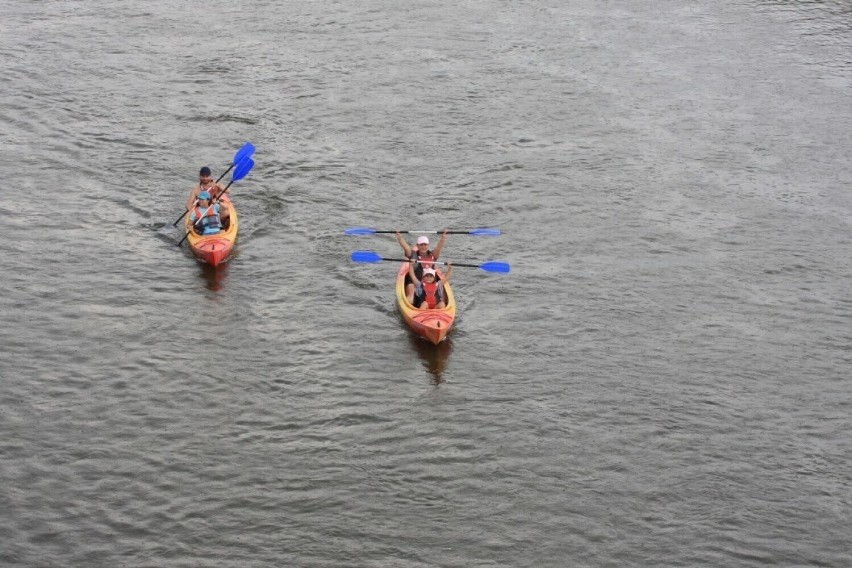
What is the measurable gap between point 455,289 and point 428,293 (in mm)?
2486

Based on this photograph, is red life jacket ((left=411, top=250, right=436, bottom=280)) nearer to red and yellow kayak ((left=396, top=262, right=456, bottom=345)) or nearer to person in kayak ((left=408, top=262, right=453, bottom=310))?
person in kayak ((left=408, top=262, right=453, bottom=310))

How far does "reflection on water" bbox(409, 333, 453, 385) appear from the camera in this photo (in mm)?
22844

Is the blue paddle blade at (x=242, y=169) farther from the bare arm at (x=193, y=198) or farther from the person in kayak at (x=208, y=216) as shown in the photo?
the person in kayak at (x=208, y=216)

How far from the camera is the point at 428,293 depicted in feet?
77.0

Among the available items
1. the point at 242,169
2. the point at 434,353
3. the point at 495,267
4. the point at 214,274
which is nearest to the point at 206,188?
the point at 242,169

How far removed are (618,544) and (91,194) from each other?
696 inches

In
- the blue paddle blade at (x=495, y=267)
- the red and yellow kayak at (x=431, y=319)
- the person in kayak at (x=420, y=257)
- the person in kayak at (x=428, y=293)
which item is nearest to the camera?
the red and yellow kayak at (x=431, y=319)

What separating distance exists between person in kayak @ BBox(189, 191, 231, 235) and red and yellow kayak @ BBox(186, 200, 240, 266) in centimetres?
18

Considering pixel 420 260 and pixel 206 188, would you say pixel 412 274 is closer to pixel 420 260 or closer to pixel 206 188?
pixel 420 260

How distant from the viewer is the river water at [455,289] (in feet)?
62.1

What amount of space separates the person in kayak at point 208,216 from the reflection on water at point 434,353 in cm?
589

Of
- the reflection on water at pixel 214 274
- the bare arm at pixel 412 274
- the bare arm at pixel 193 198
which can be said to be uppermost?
the bare arm at pixel 193 198

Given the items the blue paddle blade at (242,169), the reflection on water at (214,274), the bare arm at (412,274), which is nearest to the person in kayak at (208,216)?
the reflection on water at (214,274)

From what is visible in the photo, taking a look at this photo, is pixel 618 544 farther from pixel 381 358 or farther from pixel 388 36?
pixel 388 36
